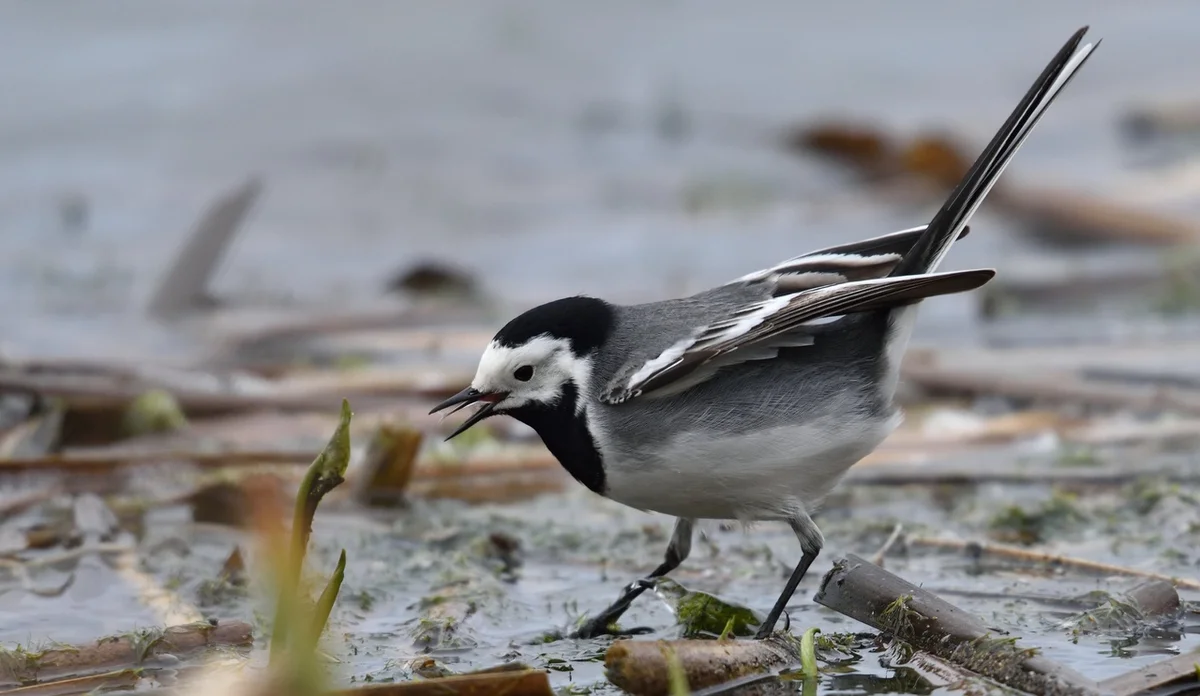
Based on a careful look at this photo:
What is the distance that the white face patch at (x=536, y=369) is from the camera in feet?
15.0

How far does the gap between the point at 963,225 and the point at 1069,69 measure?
1.71ft

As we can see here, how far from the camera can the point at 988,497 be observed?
5887 mm

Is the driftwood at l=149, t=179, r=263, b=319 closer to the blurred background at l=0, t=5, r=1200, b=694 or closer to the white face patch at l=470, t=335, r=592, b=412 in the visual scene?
the blurred background at l=0, t=5, r=1200, b=694

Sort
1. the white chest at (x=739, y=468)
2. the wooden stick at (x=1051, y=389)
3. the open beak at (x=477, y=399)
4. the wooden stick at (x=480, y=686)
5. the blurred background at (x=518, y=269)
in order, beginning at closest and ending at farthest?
the wooden stick at (x=480, y=686) → the white chest at (x=739, y=468) → the open beak at (x=477, y=399) → the blurred background at (x=518, y=269) → the wooden stick at (x=1051, y=389)

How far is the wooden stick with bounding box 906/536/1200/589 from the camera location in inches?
182

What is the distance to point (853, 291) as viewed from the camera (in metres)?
4.30

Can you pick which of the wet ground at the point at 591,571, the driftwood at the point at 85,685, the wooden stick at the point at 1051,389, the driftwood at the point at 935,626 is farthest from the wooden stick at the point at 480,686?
the wooden stick at the point at 1051,389

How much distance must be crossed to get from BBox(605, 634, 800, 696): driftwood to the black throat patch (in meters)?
0.81

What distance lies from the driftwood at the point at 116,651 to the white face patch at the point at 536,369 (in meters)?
0.97

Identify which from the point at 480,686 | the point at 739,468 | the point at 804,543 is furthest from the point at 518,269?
the point at 480,686

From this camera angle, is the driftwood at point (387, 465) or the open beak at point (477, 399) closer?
the open beak at point (477, 399)

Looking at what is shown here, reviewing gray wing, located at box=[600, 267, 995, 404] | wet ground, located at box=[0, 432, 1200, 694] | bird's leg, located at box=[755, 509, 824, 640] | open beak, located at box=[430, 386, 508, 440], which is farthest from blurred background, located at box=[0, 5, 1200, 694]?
gray wing, located at box=[600, 267, 995, 404]

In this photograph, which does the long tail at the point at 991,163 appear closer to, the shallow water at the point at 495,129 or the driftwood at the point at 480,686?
the driftwood at the point at 480,686

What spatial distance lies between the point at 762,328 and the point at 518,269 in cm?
722
